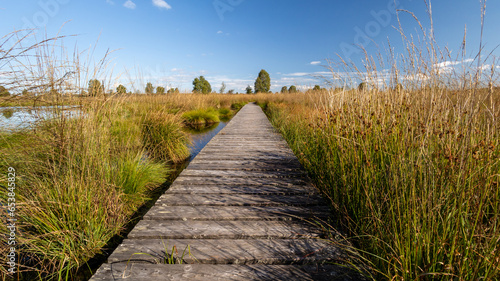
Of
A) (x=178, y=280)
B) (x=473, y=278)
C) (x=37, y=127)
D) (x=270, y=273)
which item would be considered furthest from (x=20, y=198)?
(x=473, y=278)

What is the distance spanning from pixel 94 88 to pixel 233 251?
2.08m

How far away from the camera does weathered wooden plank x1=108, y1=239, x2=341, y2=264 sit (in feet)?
4.62

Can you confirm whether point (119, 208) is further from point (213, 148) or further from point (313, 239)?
point (213, 148)

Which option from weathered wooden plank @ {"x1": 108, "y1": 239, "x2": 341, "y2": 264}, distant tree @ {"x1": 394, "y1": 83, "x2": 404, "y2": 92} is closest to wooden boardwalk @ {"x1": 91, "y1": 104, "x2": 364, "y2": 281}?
weathered wooden plank @ {"x1": 108, "y1": 239, "x2": 341, "y2": 264}

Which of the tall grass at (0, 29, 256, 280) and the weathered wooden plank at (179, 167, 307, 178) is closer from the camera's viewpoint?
the tall grass at (0, 29, 256, 280)

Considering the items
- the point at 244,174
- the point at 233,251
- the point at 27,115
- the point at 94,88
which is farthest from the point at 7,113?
the point at 244,174

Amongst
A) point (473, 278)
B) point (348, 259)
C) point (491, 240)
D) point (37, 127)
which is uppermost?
point (37, 127)

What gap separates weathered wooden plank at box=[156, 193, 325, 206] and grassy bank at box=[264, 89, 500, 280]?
0.79 ft

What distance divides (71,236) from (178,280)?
0.98 metres

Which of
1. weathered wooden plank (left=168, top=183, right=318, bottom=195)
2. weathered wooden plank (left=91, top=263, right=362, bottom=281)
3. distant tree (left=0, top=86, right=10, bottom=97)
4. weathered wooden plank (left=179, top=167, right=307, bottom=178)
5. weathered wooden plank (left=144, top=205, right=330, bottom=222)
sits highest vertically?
distant tree (left=0, top=86, right=10, bottom=97)

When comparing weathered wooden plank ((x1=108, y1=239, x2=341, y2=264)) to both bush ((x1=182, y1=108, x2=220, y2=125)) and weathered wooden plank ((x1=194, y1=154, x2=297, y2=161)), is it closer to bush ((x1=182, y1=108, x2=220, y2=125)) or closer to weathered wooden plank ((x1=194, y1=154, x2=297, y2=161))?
weathered wooden plank ((x1=194, y1=154, x2=297, y2=161))

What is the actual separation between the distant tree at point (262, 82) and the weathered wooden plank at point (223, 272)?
132ft

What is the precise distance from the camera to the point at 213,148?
4.39 metres

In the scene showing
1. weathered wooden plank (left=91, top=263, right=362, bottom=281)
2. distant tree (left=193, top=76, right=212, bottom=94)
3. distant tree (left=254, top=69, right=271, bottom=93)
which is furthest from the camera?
distant tree (left=254, top=69, right=271, bottom=93)
